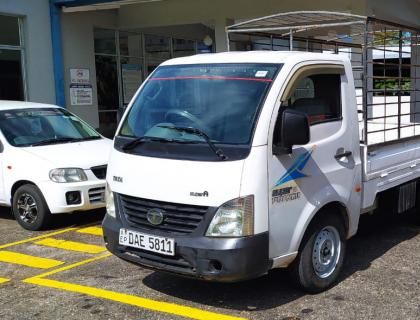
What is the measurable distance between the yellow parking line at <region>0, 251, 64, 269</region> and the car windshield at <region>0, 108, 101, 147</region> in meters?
1.81

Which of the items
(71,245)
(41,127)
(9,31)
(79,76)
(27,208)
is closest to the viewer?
(71,245)

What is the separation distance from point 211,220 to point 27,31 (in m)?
10.8

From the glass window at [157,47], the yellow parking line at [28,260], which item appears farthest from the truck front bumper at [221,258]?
the glass window at [157,47]

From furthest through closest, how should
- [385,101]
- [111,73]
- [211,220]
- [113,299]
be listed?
[111,73], [385,101], [113,299], [211,220]

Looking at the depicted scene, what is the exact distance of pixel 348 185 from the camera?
15.7 feet

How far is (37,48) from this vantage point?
44.3 feet

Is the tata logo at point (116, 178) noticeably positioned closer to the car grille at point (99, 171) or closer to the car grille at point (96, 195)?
the car grille at point (96, 195)

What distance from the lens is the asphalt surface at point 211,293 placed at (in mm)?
4336

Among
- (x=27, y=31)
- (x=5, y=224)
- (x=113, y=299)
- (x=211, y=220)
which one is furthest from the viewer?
(x=27, y=31)

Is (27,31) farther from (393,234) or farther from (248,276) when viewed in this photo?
(248,276)

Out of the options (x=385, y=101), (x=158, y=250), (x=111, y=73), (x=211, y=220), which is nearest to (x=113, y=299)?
(x=158, y=250)

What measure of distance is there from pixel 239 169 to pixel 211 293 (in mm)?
1314

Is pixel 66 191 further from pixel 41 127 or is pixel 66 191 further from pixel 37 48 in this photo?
pixel 37 48

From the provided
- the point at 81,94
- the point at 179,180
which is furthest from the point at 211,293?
the point at 81,94
